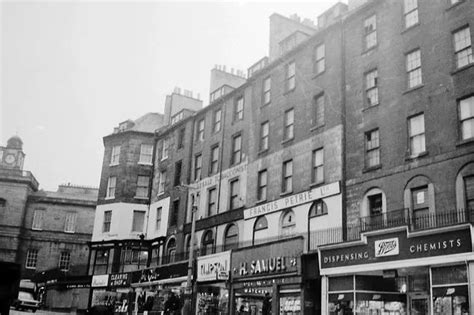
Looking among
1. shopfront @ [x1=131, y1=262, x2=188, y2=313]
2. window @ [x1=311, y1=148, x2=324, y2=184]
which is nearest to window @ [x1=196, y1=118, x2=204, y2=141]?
shopfront @ [x1=131, y1=262, x2=188, y2=313]

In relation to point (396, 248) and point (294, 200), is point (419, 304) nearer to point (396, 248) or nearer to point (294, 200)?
point (396, 248)

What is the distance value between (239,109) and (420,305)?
793 inches

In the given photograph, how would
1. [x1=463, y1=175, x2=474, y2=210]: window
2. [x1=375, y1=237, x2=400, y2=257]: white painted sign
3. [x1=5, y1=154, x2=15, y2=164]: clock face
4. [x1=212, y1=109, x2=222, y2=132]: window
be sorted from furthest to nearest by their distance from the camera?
[x1=5, y1=154, x2=15, y2=164]: clock face
[x1=212, y1=109, x2=222, y2=132]: window
[x1=375, y1=237, x2=400, y2=257]: white painted sign
[x1=463, y1=175, x2=474, y2=210]: window

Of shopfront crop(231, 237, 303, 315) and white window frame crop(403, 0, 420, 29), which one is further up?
white window frame crop(403, 0, 420, 29)

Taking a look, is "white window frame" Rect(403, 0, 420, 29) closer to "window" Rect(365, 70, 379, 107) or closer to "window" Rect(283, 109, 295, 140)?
"window" Rect(365, 70, 379, 107)

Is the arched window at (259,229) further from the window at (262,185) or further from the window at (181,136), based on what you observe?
the window at (181,136)

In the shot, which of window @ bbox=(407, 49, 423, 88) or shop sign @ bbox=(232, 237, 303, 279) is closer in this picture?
window @ bbox=(407, 49, 423, 88)

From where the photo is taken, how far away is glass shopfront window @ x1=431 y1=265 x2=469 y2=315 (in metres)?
19.2

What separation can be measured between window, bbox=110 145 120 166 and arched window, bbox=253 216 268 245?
69.5 ft

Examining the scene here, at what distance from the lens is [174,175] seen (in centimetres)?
4488

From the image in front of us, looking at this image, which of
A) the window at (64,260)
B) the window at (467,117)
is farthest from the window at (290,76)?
the window at (64,260)

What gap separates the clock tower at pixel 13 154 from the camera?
6987cm

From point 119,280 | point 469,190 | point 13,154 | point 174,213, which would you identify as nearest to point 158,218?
point 174,213

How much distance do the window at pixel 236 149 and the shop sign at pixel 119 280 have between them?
1449 cm
